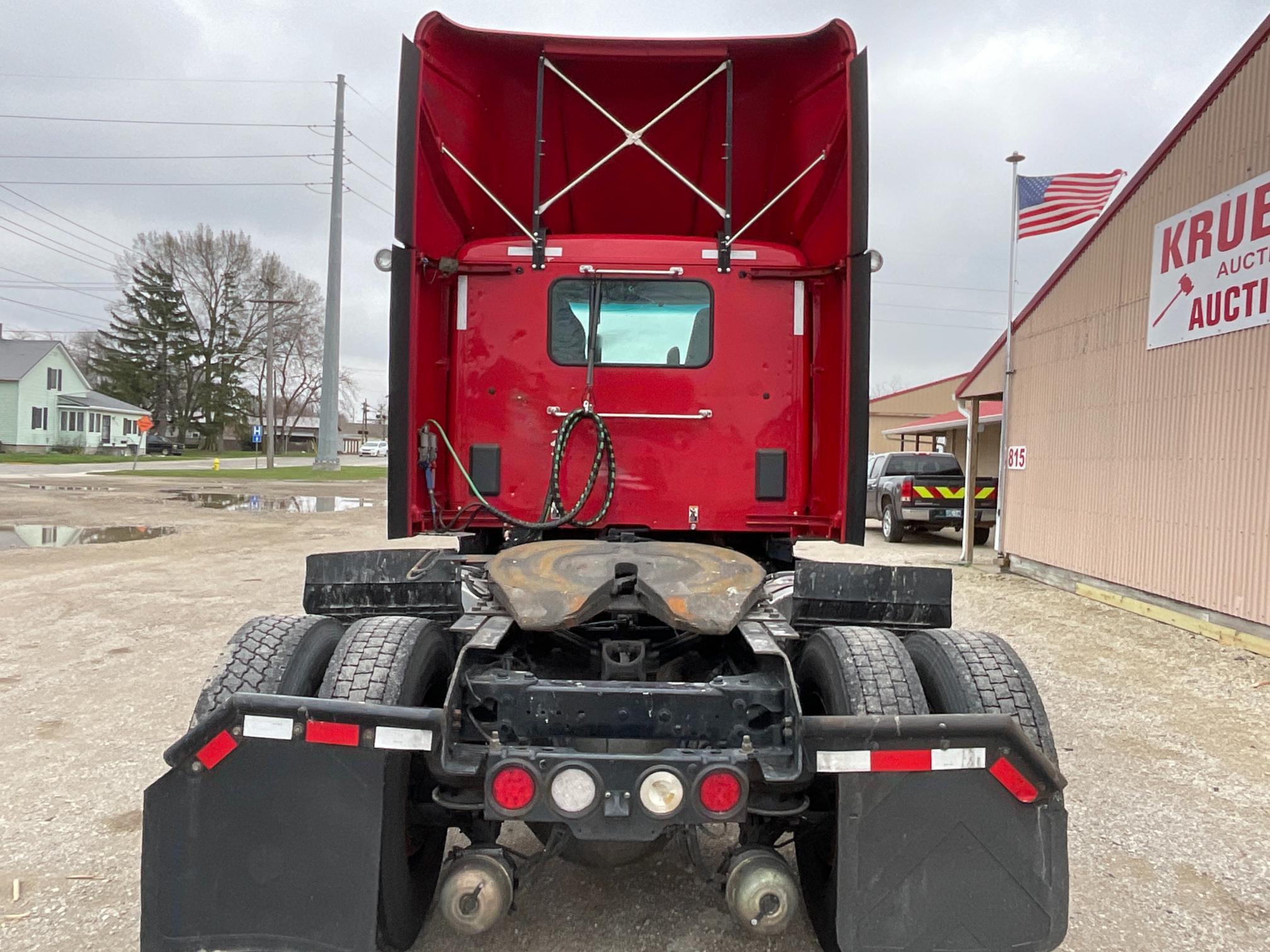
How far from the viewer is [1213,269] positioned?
25.4 ft

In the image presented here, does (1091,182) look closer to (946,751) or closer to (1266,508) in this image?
(1266,508)

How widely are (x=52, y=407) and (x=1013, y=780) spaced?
69.5 m

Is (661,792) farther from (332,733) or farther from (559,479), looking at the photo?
(559,479)

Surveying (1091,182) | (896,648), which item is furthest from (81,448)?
(896,648)

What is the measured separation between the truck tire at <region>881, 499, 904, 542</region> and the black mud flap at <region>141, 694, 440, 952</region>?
14.6m

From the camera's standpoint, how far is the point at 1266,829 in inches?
149

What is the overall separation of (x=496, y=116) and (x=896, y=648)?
3.38m

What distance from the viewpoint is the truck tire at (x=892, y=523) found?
15.8 m

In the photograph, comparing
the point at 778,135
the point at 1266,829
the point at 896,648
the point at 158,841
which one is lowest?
the point at 1266,829

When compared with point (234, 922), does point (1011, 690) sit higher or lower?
higher

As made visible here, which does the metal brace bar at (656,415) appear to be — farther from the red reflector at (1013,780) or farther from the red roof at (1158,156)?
the red roof at (1158,156)

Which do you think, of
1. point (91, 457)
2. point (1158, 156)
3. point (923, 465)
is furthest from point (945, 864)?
point (91, 457)

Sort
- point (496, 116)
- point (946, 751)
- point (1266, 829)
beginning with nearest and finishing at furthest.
Result: 1. point (946, 751)
2. point (1266, 829)
3. point (496, 116)

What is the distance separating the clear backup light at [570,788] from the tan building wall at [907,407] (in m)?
39.7
